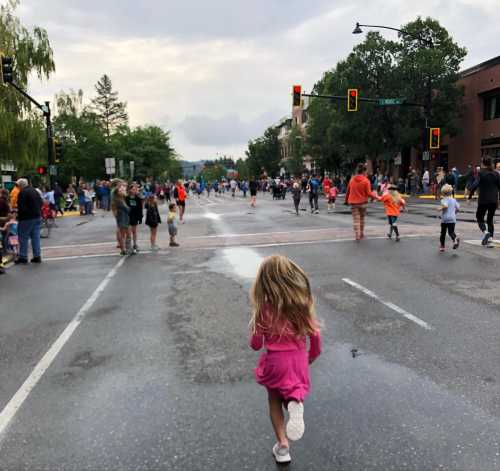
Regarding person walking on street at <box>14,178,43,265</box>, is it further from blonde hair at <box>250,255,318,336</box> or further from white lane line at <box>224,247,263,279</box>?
blonde hair at <box>250,255,318,336</box>

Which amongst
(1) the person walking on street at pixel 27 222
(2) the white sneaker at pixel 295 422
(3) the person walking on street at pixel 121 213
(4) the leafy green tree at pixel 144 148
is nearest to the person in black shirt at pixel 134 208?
(3) the person walking on street at pixel 121 213

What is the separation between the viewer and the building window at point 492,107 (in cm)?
3839

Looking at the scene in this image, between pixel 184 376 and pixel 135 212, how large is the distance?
8.52 m

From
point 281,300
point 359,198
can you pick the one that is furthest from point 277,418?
point 359,198

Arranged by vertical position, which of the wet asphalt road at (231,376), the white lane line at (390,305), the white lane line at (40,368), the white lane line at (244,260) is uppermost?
the white lane line at (244,260)

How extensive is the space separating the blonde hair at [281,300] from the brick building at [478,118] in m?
39.3

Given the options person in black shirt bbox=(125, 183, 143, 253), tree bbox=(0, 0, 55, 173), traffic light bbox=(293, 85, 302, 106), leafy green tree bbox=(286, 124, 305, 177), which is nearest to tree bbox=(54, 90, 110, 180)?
leafy green tree bbox=(286, 124, 305, 177)

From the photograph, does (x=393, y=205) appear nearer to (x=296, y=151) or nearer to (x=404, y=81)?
(x=404, y=81)

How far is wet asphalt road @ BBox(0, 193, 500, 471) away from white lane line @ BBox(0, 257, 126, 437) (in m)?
0.06

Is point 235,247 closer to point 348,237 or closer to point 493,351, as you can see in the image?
point 348,237

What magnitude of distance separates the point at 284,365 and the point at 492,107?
41893mm

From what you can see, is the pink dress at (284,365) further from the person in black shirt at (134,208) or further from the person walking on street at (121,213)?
the person in black shirt at (134,208)

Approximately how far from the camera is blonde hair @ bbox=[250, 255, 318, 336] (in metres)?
3.03

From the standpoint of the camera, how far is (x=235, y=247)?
42.0 feet
